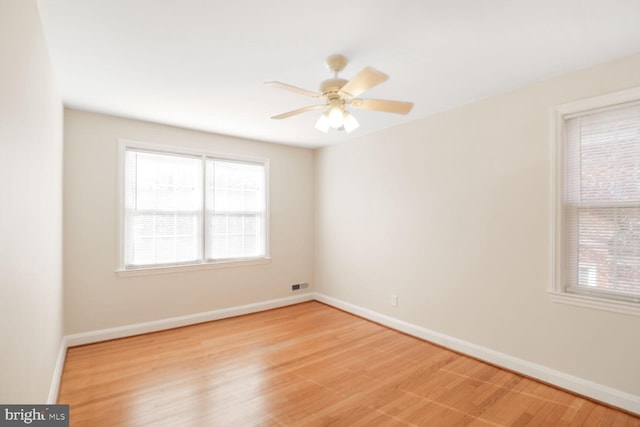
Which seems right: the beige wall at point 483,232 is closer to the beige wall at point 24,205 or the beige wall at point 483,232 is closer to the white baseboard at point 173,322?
the white baseboard at point 173,322

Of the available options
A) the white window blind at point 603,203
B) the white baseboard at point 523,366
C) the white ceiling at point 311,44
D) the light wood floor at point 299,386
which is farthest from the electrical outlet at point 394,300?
the white ceiling at point 311,44

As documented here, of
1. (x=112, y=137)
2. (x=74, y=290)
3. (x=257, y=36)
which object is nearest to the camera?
(x=257, y=36)

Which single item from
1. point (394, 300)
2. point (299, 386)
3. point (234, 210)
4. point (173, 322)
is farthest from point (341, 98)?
point (173, 322)

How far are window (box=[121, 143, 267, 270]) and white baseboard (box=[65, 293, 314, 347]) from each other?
69 centimetres

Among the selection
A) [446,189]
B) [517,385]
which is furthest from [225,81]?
[517,385]

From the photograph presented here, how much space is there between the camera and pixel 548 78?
265cm

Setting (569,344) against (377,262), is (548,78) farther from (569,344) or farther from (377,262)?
(377,262)

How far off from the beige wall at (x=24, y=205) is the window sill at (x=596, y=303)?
11.3ft

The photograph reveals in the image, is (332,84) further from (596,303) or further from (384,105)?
(596,303)

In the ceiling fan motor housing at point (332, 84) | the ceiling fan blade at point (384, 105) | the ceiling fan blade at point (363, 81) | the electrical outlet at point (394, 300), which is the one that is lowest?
the electrical outlet at point (394, 300)

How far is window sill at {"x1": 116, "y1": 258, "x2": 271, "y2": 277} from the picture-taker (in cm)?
370

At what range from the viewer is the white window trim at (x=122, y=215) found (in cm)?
365

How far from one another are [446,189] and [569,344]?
1705 millimetres

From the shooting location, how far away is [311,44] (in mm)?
2123
